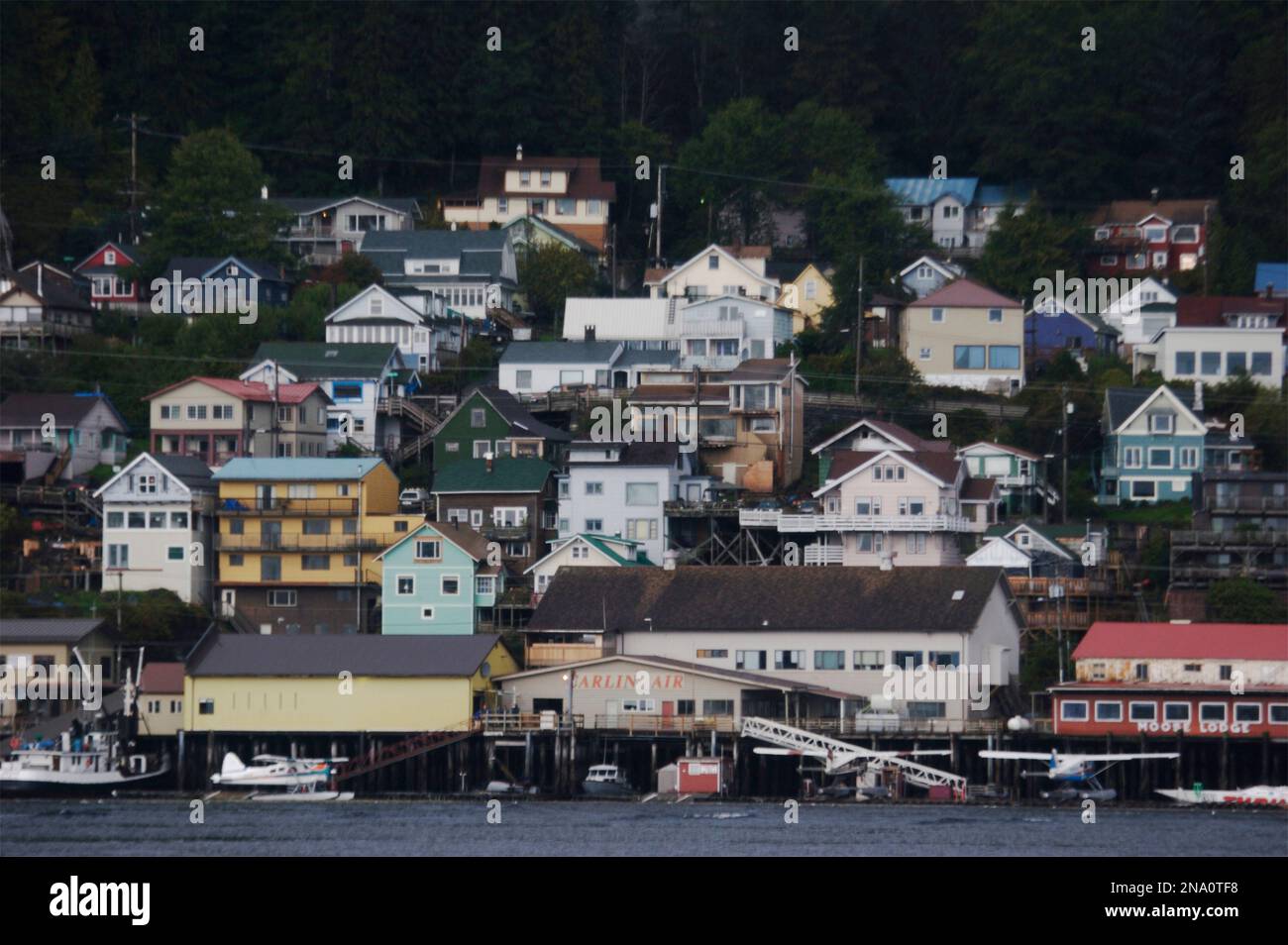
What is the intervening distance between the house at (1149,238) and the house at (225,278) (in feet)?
102

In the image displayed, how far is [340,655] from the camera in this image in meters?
56.7

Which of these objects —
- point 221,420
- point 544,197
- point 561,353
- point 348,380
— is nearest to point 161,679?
point 221,420

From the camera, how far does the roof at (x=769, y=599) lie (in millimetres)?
56594

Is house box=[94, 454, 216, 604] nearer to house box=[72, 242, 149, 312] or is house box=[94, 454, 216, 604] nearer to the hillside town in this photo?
the hillside town

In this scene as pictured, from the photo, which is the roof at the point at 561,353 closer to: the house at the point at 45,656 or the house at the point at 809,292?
the house at the point at 809,292

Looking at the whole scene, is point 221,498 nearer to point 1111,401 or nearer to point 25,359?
point 25,359

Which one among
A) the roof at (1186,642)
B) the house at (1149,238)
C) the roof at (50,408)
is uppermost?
the house at (1149,238)

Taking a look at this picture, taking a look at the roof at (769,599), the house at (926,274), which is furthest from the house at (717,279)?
the roof at (769,599)

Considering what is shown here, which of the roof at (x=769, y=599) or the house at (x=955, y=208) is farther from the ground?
the house at (x=955, y=208)

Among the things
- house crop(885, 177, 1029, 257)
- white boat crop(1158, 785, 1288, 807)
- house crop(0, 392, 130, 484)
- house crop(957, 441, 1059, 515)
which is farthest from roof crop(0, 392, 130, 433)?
white boat crop(1158, 785, 1288, 807)

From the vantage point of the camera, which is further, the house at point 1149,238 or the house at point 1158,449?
the house at point 1149,238

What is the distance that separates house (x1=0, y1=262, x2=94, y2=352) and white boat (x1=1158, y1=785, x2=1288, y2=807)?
44.9 m

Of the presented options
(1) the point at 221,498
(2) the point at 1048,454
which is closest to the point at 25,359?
(1) the point at 221,498

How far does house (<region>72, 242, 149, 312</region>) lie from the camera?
84938 millimetres
